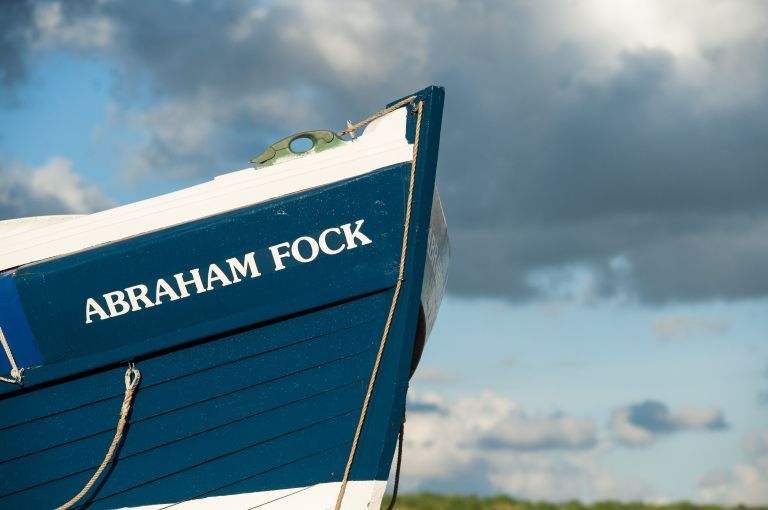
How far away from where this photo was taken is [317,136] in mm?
6312

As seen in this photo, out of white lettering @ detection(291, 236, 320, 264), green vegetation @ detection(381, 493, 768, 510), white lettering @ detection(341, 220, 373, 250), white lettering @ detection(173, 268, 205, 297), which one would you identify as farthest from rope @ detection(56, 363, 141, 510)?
green vegetation @ detection(381, 493, 768, 510)

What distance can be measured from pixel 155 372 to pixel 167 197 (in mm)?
1031

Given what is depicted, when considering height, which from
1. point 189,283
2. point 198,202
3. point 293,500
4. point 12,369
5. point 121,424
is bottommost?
point 293,500

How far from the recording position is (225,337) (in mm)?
6113

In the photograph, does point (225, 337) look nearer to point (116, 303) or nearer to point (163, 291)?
point (163, 291)

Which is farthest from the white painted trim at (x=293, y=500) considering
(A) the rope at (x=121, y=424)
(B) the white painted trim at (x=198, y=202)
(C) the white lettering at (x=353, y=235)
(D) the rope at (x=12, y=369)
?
(B) the white painted trim at (x=198, y=202)

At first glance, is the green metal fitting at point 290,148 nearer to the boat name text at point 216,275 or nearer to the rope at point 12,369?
the boat name text at point 216,275

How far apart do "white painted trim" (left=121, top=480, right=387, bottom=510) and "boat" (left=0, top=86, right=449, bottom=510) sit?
1 cm

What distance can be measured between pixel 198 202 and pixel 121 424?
1.35 m

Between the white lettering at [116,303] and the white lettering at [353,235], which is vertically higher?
the white lettering at [353,235]

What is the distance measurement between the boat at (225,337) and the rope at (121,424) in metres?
0.02

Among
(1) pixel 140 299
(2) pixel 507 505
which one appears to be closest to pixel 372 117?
(1) pixel 140 299

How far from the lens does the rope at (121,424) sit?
6.01 m

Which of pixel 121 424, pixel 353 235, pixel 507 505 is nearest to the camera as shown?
pixel 121 424
